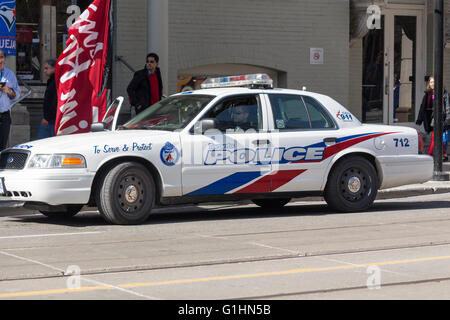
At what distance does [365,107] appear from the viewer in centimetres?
2125

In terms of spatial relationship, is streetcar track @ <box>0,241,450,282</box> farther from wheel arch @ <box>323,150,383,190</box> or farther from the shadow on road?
the shadow on road

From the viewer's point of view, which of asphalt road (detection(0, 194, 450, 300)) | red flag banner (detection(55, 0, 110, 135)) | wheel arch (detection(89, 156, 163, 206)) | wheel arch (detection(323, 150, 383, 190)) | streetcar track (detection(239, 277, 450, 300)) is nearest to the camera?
streetcar track (detection(239, 277, 450, 300))

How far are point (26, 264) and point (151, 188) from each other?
112 inches

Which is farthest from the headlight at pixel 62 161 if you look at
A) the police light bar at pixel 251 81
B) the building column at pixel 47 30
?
the building column at pixel 47 30

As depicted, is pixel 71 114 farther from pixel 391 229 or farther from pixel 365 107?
pixel 365 107

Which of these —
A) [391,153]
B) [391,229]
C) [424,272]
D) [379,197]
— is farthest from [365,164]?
[424,272]

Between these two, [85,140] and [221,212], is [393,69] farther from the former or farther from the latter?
[85,140]

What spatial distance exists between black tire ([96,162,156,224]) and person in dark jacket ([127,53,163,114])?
4.76 meters

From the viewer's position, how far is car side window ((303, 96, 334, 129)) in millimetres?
11711

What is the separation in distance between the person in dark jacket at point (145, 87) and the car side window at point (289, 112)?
3961 mm

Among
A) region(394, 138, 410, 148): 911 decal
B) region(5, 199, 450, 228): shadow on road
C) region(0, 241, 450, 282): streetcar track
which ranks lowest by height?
region(0, 241, 450, 282): streetcar track

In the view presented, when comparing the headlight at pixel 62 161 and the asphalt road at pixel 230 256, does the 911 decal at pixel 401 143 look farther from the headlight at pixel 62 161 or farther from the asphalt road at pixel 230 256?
the headlight at pixel 62 161

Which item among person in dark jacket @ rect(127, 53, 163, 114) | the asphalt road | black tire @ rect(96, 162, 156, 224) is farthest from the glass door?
black tire @ rect(96, 162, 156, 224)

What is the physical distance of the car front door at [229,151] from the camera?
35.4 feet
